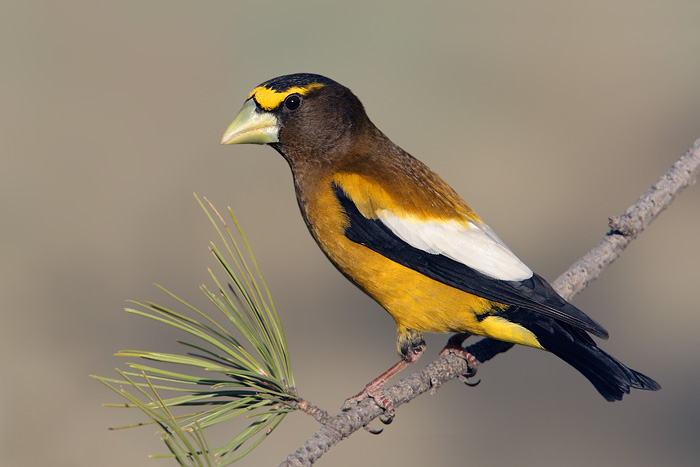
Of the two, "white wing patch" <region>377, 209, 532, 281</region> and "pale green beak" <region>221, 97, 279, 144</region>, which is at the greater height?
"pale green beak" <region>221, 97, 279, 144</region>

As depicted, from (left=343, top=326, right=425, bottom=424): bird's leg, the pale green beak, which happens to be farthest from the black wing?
the pale green beak

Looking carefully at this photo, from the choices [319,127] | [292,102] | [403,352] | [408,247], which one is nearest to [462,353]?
[403,352]

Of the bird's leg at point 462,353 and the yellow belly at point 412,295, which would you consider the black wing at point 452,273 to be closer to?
the yellow belly at point 412,295

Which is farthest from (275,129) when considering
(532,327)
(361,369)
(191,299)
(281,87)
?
(191,299)

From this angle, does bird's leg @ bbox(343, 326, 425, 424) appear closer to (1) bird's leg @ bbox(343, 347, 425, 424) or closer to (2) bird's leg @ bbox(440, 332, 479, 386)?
(1) bird's leg @ bbox(343, 347, 425, 424)

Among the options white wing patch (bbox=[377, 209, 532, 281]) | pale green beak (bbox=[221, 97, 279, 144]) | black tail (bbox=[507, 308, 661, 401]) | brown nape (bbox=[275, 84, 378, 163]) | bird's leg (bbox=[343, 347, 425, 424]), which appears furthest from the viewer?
brown nape (bbox=[275, 84, 378, 163])

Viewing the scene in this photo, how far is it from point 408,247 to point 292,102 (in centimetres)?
66

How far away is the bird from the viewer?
206 centimetres

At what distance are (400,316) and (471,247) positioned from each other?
321 millimetres

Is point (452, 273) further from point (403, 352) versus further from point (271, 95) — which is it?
point (271, 95)

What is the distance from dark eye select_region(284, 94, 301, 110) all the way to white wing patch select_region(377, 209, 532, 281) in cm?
49

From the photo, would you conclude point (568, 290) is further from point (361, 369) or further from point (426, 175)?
point (361, 369)

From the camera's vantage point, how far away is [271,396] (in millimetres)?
1666

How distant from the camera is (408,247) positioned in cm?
208
